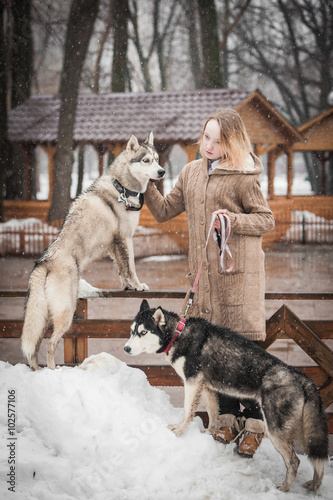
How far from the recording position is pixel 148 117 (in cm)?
1886

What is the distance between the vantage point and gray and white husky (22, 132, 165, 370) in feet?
12.1

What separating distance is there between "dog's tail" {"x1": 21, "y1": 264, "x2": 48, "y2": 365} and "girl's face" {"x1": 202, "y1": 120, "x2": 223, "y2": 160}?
1.40 m

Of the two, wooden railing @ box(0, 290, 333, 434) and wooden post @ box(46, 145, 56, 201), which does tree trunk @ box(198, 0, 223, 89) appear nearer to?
wooden post @ box(46, 145, 56, 201)

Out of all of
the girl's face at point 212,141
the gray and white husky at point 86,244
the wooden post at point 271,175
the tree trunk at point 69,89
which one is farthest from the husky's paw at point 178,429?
the wooden post at point 271,175

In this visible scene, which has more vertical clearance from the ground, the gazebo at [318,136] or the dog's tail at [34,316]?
the gazebo at [318,136]

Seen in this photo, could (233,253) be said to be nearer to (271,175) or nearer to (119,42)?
(271,175)

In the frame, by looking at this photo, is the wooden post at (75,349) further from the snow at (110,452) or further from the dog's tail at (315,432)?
the dog's tail at (315,432)

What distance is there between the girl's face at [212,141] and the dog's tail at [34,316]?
4.58 feet

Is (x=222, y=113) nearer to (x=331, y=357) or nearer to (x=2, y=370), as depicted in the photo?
(x=331, y=357)

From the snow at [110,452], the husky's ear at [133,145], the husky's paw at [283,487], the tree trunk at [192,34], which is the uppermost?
the tree trunk at [192,34]

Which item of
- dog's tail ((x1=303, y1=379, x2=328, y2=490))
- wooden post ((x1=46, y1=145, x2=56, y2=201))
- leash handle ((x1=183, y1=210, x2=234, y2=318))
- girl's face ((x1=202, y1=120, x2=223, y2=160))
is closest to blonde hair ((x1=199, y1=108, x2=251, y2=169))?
girl's face ((x1=202, y1=120, x2=223, y2=160))

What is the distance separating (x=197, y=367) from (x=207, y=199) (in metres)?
1.08

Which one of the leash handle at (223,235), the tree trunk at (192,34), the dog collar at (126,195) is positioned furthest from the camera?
the tree trunk at (192,34)

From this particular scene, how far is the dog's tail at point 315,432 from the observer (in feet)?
10.1
